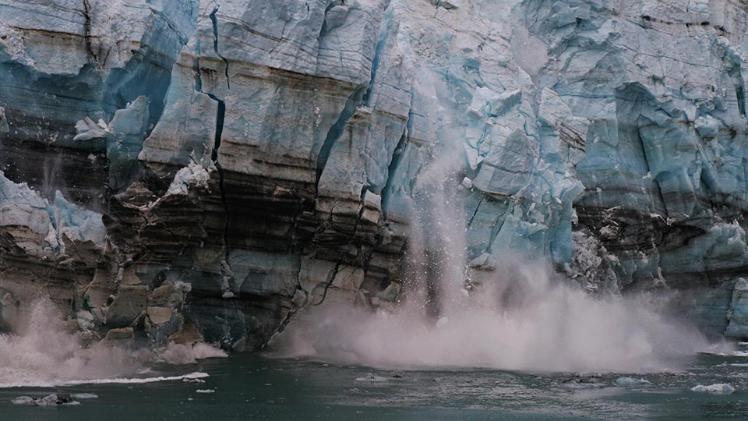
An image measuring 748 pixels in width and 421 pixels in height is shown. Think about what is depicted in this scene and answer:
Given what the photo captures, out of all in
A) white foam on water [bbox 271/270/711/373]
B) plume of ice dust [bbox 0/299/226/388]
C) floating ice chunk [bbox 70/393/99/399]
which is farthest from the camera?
white foam on water [bbox 271/270/711/373]

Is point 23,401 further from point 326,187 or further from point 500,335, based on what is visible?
point 500,335

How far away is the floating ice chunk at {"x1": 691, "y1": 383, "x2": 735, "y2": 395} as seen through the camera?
42.6 ft

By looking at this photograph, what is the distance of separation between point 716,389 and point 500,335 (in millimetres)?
3779

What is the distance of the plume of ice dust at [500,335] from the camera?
14.8 metres

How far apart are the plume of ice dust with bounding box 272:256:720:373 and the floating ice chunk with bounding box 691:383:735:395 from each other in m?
1.98

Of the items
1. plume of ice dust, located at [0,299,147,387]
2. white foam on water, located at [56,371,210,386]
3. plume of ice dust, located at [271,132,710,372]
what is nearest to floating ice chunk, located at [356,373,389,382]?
plume of ice dust, located at [271,132,710,372]

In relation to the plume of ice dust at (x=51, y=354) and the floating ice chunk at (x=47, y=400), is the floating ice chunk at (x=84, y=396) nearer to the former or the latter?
the floating ice chunk at (x=47, y=400)

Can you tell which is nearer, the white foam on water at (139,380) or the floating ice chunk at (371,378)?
the white foam on water at (139,380)

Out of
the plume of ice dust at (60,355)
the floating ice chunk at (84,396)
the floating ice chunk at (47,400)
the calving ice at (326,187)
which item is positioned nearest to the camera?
the floating ice chunk at (47,400)

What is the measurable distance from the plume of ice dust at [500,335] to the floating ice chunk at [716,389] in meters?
1.98

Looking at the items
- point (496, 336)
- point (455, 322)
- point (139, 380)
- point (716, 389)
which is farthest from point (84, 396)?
point (716, 389)

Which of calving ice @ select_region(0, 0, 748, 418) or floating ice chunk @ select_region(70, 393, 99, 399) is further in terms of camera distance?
calving ice @ select_region(0, 0, 748, 418)

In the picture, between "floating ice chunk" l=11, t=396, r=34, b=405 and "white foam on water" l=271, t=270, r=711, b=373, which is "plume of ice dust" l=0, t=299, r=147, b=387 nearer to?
"floating ice chunk" l=11, t=396, r=34, b=405

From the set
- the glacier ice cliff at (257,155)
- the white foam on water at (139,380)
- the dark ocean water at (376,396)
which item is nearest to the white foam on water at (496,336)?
the glacier ice cliff at (257,155)
